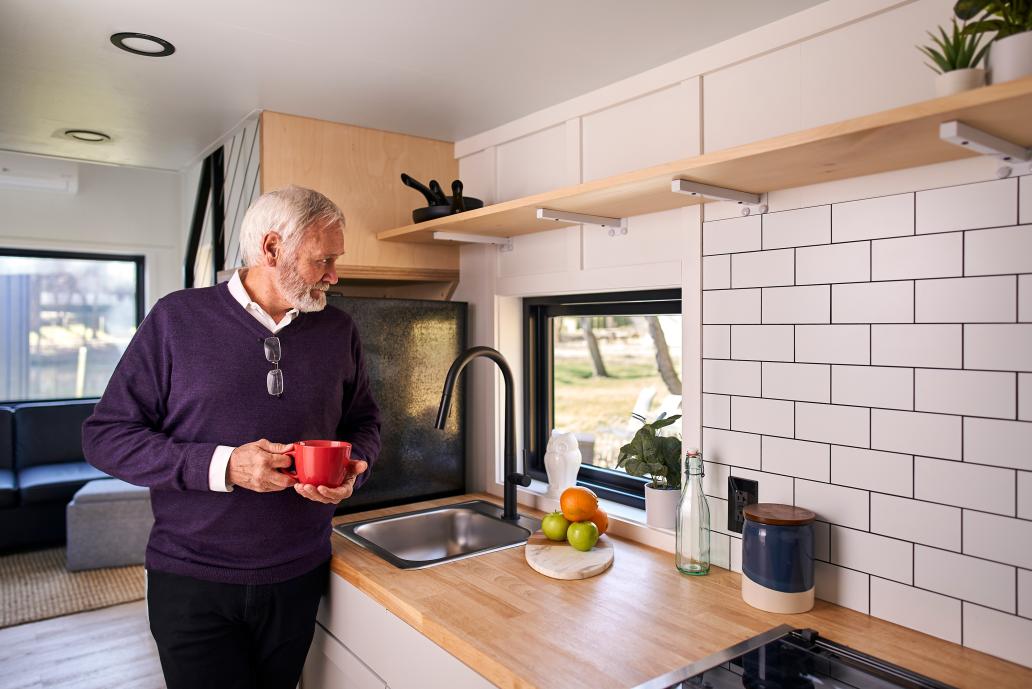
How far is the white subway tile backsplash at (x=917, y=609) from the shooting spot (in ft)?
4.54

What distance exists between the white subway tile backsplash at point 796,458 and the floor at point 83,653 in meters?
2.45

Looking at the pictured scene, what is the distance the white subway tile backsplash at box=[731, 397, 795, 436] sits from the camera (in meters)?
1.67

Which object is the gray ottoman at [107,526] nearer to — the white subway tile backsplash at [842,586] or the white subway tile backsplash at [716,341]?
the white subway tile backsplash at [716,341]

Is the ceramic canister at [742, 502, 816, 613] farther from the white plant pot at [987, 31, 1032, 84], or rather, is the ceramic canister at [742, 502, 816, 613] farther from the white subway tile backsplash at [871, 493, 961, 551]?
the white plant pot at [987, 31, 1032, 84]

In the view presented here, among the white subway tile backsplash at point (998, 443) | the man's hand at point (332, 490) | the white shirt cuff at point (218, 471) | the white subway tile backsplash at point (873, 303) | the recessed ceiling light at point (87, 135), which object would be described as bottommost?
the man's hand at point (332, 490)

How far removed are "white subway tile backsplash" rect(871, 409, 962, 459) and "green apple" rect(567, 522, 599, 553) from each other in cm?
73

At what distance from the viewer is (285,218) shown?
1736 mm

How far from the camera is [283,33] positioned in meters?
1.77

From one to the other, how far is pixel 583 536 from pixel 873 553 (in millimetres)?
687

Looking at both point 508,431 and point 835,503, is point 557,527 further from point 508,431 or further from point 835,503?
point 835,503

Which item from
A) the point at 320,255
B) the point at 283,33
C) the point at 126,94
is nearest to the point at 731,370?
the point at 320,255

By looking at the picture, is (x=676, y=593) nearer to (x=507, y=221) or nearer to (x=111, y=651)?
(x=507, y=221)

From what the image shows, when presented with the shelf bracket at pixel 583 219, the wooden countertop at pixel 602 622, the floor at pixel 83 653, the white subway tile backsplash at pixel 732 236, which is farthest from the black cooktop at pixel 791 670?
the floor at pixel 83 653

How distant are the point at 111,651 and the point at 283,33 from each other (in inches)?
104
